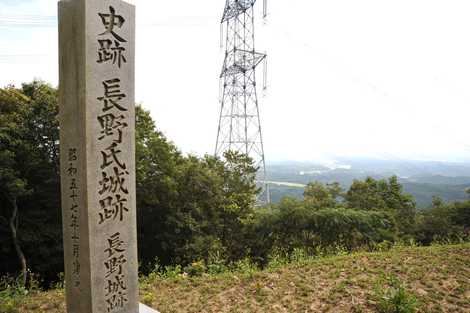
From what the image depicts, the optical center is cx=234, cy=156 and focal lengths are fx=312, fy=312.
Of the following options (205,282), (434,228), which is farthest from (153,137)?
(434,228)

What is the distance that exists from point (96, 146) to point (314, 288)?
4.26m

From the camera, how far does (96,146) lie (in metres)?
3.33

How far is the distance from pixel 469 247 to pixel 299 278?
15.7ft

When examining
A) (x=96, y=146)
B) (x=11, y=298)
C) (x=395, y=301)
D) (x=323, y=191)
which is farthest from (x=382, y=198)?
(x=96, y=146)

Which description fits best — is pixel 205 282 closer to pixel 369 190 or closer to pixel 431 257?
pixel 431 257

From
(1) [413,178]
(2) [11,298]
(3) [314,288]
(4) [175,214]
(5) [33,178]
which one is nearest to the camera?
(2) [11,298]

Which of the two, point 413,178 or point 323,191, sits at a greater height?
point 323,191

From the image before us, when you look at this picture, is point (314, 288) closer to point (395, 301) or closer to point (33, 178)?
point (395, 301)

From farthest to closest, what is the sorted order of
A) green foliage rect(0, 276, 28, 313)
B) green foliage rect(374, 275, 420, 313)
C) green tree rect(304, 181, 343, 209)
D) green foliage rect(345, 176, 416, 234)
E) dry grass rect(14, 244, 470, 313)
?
green tree rect(304, 181, 343, 209) → green foliage rect(345, 176, 416, 234) → dry grass rect(14, 244, 470, 313) → green foliage rect(0, 276, 28, 313) → green foliage rect(374, 275, 420, 313)

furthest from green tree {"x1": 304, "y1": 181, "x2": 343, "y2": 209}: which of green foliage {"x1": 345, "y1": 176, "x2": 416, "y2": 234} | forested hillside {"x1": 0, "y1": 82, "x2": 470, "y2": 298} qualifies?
forested hillside {"x1": 0, "y1": 82, "x2": 470, "y2": 298}

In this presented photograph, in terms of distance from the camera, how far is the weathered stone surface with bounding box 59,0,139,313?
10.6ft

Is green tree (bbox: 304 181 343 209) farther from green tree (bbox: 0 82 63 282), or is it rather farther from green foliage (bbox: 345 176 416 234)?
green tree (bbox: 0 82 63 282)

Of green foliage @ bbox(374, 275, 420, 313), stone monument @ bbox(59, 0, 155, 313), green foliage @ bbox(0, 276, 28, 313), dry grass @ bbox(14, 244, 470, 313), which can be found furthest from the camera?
dry grass @ bbox(14, 244, 470, 313)

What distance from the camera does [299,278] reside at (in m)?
5.88
